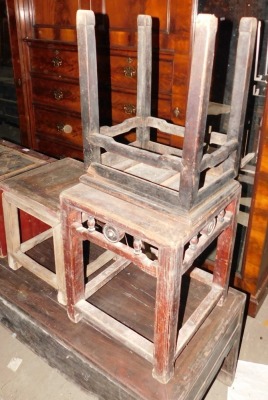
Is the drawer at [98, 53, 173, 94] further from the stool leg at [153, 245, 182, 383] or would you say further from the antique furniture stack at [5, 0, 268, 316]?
the stool leg at [153, 245, 182, 383]

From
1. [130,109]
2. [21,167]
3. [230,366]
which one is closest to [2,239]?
[21,167]

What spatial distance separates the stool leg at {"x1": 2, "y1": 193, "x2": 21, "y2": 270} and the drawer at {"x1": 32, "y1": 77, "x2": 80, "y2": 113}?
136 centimetres

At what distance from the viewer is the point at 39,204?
1.60 metres

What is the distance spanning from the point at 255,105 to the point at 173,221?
40.4 inches

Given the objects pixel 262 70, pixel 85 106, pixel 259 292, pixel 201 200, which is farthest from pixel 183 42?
pixel 259 292

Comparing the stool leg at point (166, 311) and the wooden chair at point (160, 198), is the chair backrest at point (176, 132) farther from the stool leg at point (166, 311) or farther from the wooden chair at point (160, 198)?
the stool leg at point (166, 311)

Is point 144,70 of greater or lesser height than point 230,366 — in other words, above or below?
above

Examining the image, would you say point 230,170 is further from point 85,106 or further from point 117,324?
point 117,324

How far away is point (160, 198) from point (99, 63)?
170 centimetres

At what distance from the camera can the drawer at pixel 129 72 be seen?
7.50ft

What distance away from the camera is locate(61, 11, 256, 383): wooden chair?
3.66 feet

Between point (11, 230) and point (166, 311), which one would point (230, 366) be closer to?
point (166, 311)

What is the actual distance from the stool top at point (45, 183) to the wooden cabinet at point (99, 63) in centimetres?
76

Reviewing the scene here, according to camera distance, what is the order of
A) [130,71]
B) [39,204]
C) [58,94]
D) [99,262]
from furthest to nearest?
[58,94]
[130,71]
[99,262]
[39,204]
